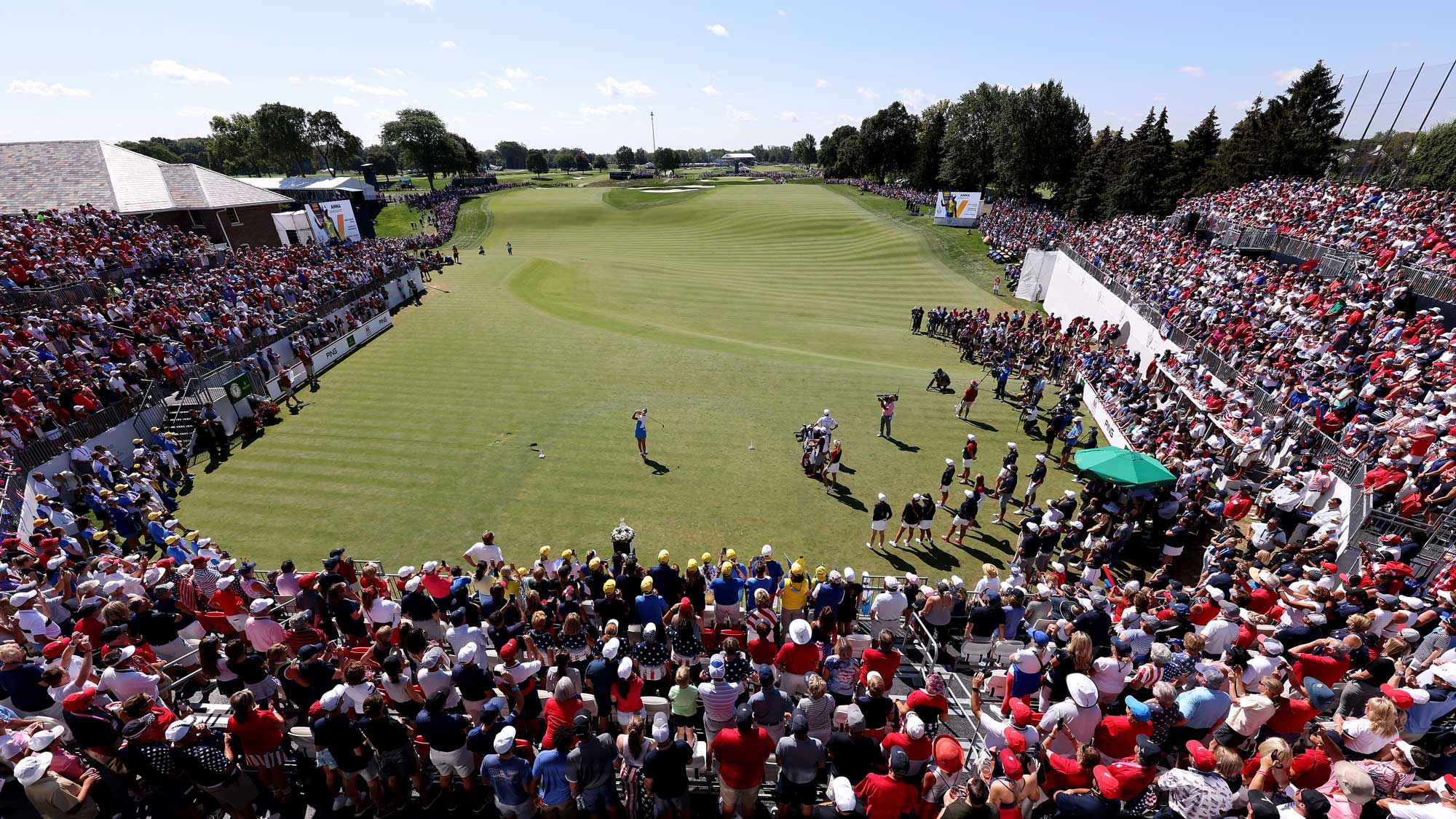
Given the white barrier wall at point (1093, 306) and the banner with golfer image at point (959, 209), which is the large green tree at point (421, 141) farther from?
the white barrier wall at point (1093, 306)

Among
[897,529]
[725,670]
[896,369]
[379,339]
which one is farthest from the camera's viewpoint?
[379,339]

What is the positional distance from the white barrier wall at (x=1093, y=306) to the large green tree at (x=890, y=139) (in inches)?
2805

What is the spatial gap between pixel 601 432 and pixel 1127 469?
14.5 metres

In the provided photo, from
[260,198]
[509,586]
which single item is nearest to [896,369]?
[509,586]

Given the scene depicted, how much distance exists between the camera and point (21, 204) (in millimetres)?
31828

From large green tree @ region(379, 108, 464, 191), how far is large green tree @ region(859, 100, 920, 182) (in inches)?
2872

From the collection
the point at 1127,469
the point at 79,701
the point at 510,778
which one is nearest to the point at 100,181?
the point at 79,701

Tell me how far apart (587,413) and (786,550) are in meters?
10.1

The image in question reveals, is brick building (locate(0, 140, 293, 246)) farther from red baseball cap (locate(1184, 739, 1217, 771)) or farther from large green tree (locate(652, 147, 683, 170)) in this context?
large green tree (locate(652, 147, 683, 170))

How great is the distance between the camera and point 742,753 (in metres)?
6.11

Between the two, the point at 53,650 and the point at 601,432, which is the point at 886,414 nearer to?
the point at 601,432

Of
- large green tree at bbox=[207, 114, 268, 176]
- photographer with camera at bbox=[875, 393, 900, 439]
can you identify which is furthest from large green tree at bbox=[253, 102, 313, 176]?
photographer with camera at bbox=[875, 393, 900, 439]

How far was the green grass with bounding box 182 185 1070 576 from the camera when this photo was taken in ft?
47.3

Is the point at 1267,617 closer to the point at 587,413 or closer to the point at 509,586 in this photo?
the point at 509,586
